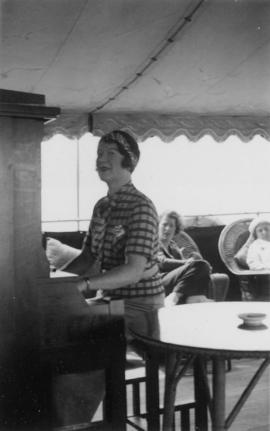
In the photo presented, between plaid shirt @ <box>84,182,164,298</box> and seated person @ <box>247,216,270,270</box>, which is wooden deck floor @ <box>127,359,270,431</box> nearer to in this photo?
plaid shirt @ <box>84,182,164,298</box>

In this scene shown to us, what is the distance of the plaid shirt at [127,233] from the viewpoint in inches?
89.0

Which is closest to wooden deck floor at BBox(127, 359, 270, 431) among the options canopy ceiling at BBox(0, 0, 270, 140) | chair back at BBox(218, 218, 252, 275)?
chair back at BBox(218, 218, 252, 275)

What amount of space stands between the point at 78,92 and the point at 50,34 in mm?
1279

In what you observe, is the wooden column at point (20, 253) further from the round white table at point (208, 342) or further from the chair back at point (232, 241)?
the chair back at point (232, 241)

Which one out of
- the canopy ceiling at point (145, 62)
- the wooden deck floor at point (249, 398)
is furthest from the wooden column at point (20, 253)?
the canopy ceiling at point (145, 62)

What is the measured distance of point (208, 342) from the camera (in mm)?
1771

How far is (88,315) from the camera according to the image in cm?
188

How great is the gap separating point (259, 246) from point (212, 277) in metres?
0.99

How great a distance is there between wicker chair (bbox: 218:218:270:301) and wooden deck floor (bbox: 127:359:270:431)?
4.57ft

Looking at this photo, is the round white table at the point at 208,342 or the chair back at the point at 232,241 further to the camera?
the chair back at the point at 232,241

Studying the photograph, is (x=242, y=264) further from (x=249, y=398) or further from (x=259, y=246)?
(x=249, y=398)

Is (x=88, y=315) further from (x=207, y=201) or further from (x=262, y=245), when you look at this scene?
(x=207, y=201)

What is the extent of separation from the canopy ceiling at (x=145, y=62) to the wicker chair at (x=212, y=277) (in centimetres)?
110

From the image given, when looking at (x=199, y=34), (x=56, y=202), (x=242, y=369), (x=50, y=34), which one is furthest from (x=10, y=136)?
(x=56, y=202)
